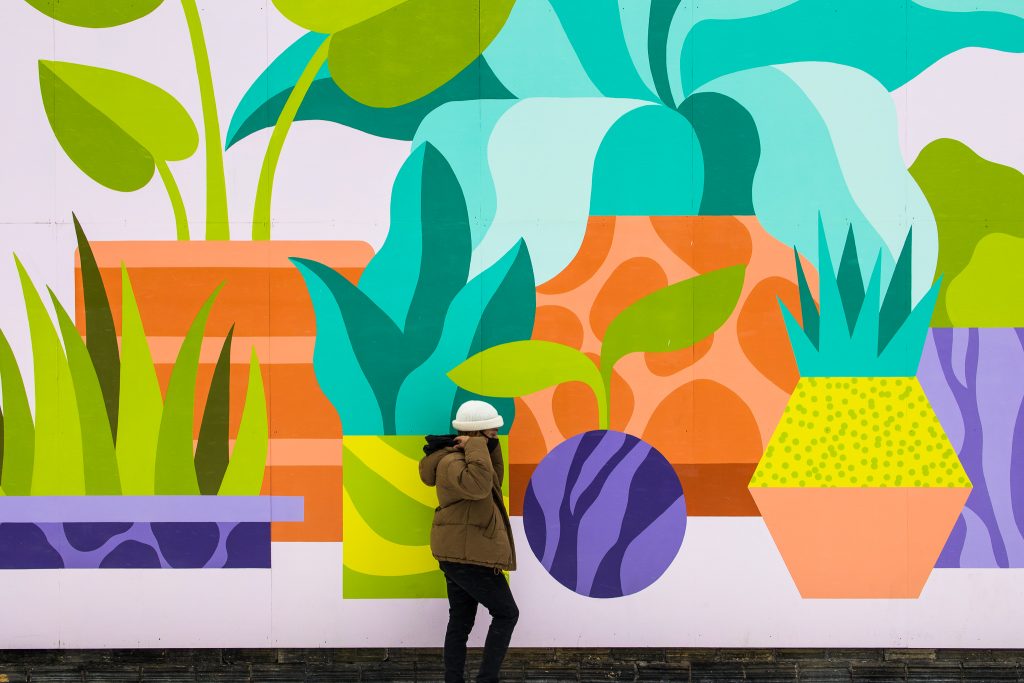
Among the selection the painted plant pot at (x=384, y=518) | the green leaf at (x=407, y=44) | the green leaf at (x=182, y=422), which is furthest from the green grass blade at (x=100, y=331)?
the green leaf at (x=407, y=44)

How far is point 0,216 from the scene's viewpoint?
5.12 meters

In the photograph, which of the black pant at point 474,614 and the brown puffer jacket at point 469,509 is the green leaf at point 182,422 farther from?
the black pant at point 474,614

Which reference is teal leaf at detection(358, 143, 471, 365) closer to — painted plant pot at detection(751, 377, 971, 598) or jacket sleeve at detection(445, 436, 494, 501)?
jacket sleeve at detection(445, 436, 494, 501)

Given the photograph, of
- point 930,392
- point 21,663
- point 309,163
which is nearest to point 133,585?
point 21,663

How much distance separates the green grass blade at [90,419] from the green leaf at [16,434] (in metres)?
0.33

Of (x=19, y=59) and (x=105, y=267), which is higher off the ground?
(x=19, y=59)

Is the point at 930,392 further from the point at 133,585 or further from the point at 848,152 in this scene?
the point at 133,585

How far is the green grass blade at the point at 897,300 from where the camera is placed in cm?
505

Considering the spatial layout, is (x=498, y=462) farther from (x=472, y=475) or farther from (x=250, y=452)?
(x=250, y=452)

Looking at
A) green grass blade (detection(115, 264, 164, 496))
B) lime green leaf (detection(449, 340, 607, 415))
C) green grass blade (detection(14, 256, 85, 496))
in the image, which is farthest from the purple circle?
green grass blade (detection(14, 256, 85, 496))

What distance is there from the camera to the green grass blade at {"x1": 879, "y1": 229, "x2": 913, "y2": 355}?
16.6ft

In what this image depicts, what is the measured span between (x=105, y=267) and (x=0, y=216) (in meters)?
0.74

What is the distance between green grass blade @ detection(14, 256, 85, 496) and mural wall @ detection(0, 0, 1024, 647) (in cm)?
2

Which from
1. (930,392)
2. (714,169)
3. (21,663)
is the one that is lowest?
(21,663)
